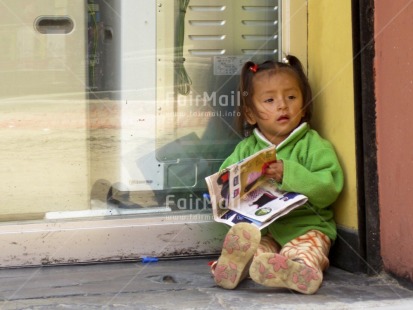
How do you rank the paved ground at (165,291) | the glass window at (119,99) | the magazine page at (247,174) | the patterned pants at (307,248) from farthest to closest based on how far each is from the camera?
the glass window at (119,99)
the magazine page at (247,174)
the patterned pants at (307,248)
the paved ground at (165,291)

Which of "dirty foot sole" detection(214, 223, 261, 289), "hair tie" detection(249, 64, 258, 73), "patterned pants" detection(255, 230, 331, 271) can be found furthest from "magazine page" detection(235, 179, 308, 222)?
"hair tie" detection(249, 64, 258, 73)

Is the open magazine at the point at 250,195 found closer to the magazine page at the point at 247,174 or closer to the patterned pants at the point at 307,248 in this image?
the magazine page at the point at 247,174

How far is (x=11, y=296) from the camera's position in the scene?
2.45m

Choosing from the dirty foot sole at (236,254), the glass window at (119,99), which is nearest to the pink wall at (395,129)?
the dirty foot sole at (236,254)

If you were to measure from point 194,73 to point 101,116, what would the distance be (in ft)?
1.39

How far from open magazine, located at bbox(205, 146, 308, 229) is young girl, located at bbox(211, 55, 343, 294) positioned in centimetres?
4

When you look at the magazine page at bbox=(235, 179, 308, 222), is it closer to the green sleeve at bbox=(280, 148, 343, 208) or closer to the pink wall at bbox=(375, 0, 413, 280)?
the green sleeve at bbox=(280, 148, 343, 208)

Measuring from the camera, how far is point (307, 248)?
265 centimetres

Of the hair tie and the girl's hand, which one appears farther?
the hair tie

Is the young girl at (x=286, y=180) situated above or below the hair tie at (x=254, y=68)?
below

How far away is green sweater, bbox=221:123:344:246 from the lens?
269 centimetres

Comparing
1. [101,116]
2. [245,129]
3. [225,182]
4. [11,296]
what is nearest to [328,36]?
[245,129]

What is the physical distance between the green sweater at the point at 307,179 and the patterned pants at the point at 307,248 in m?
0.03

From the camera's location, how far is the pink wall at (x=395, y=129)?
2422 millimetres
